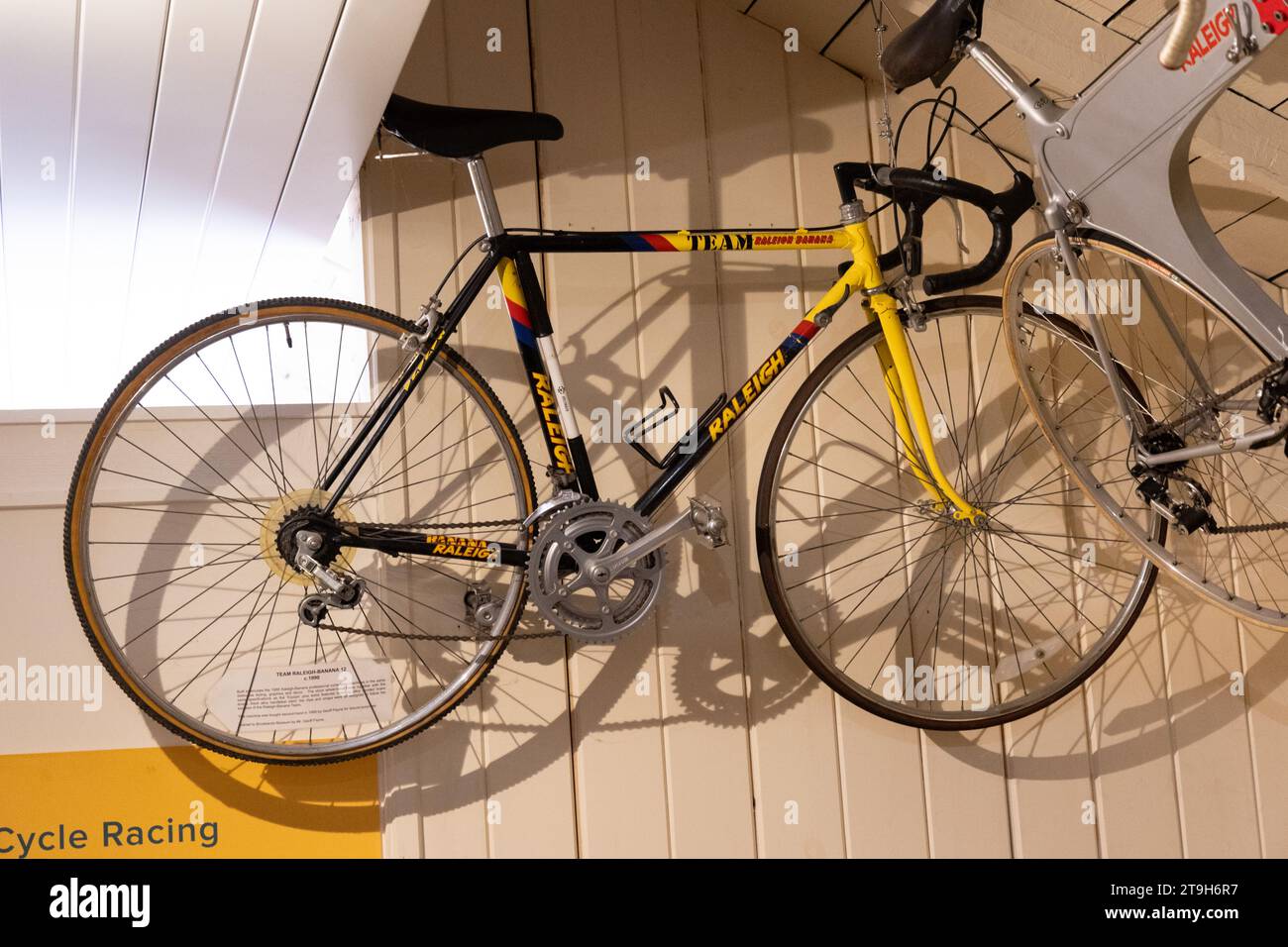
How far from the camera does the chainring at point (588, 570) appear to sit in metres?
1.79

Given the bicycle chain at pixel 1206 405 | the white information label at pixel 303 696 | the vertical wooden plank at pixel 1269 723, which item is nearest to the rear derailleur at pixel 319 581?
the white information label at pixel 303 696

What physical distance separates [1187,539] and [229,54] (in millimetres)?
1965

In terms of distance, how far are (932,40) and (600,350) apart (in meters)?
0.81

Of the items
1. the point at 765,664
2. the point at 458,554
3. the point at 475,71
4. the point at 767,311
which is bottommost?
the point at 765,664

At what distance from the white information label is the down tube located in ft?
1.91

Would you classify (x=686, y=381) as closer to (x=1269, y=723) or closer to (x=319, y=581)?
(x=319, y=581)

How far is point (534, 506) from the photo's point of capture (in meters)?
1.90

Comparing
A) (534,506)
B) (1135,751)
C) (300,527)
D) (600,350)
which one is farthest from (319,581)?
(1135,751)

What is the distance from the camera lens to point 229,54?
1524 mm

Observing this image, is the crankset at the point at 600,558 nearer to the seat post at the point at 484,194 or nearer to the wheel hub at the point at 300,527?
the wheel hub at the point at 300,527

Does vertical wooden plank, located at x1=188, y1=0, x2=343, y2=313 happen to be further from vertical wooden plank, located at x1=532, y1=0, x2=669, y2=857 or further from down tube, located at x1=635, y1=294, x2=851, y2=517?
down tube, located at x1=635, y1=294, x2=851, y2=517

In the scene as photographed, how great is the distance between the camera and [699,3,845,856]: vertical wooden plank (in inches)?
82.8
